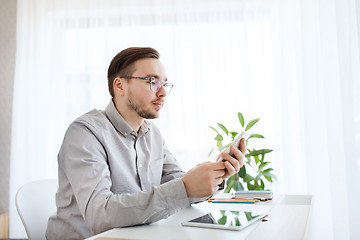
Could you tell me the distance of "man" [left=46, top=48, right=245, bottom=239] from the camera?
114cm

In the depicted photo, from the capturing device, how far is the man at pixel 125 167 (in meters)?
1.14

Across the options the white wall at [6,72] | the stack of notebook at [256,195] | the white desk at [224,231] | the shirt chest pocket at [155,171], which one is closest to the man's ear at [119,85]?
the shirt chest pocket at [155,171]

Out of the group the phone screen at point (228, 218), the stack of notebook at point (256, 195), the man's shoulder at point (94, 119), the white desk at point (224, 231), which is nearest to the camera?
the white desk at point (224, 231)

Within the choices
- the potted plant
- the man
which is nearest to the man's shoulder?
the man

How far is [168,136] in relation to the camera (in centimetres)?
Result: 326

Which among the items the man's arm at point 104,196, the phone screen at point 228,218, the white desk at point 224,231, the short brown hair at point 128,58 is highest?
the short brown hair at point 128,58

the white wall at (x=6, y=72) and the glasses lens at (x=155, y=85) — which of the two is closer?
the glasses lens at (x=155, y=85)

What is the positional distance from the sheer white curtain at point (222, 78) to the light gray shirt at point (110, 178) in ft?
4.93

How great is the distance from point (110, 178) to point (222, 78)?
200cm

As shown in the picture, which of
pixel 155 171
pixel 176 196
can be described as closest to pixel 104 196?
pixel 176 196

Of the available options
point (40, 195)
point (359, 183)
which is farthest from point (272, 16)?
point (40, 195)

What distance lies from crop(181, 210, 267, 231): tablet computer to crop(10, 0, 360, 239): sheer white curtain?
5.60 feet

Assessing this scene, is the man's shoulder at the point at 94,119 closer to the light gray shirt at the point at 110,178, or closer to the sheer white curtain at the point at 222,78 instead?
the light gray shirt at the point at 110,178

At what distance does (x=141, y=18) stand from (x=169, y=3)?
28cm
